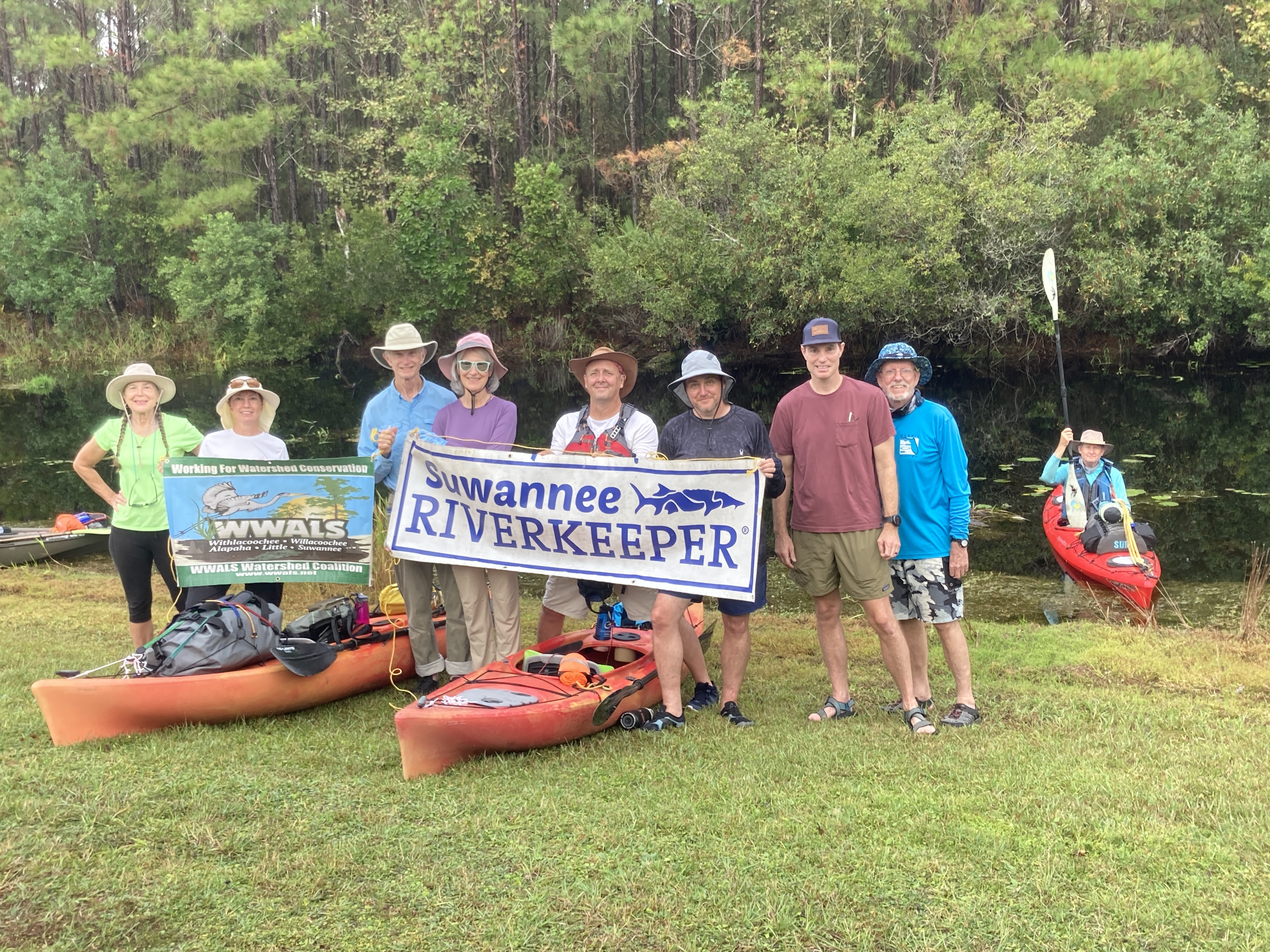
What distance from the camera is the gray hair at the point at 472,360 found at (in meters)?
6.24

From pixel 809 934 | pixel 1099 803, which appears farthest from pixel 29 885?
pixel 1099 803

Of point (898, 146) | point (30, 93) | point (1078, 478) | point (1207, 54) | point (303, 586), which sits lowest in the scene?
point (303, 586)

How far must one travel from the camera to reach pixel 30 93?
51.5 meters

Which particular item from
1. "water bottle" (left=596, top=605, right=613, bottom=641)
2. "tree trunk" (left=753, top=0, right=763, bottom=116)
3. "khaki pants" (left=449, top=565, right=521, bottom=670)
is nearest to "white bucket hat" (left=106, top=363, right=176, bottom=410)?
"khaki pants" (left=449, top=565, right=521, bottom=670)

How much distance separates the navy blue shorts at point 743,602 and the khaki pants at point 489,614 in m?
1.12

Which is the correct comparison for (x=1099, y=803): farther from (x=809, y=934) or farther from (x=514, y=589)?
(x=514, y=589)

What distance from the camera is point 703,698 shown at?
245 inches

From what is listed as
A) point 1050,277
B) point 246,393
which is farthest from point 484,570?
point 1050,277

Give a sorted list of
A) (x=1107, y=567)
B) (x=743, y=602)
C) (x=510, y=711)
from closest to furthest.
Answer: (x=510, y=711) < (x=743, y=602) < (x=1107, y=567)

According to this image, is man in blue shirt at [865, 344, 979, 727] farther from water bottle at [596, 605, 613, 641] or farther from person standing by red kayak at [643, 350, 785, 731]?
water bottle at [596, 605, 613, 641]

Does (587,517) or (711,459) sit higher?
(711,459)

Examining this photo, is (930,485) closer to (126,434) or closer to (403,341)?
(403,341)

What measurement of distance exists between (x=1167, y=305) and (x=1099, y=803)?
92.4 feet

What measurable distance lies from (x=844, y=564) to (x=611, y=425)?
1.67 m
